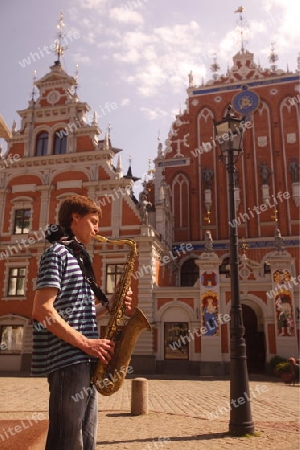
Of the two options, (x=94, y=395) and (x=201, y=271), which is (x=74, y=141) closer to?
(x=201, y=271)

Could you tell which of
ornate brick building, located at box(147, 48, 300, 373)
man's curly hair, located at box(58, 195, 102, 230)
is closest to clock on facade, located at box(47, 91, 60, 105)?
ornate brick building, located at box(147, 48, 300, 373)

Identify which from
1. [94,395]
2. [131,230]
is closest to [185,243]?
[131,230]

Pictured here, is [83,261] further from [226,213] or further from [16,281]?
[226,213]

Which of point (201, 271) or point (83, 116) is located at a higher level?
point (83, 116)

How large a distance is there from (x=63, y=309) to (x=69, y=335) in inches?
10.5

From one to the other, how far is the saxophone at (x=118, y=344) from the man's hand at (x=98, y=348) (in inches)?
5.1

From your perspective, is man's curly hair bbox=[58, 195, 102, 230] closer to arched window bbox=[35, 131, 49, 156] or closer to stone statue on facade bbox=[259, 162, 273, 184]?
arched window bbox=[35, 131, 49, 156]

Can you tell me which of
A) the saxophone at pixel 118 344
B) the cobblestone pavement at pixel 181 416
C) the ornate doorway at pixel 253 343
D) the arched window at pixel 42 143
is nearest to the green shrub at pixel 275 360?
the ornate doorway at pixel 253 343

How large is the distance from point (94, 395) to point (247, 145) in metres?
24.0

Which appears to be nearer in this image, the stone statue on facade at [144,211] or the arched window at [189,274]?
the stone statue on facade at [144,211]

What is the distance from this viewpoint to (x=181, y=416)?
7.89m

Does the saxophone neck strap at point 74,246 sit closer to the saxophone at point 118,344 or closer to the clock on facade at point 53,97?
the saxophone at point 118,344

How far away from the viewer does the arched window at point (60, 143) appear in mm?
21922

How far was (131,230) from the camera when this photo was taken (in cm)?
1973
